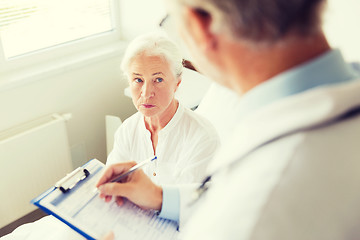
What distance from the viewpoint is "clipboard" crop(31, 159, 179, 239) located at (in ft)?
3.07

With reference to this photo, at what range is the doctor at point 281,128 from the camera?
1.41 feet

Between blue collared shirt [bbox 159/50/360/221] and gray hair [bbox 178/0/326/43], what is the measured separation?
0.05 metres

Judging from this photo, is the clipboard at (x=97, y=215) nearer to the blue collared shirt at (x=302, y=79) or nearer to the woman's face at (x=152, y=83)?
the woman's face at (x=152, y=83)

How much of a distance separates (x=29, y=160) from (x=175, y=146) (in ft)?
2.99

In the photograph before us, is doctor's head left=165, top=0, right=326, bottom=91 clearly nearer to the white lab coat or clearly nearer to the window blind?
the white lab coat

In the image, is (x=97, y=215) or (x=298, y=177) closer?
(x=298, y=177)

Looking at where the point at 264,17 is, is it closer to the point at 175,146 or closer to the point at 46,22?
the point at 175,146

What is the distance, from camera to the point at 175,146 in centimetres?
132

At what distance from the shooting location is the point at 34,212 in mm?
2023

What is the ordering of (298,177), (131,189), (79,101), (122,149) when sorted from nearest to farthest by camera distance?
(298,177), (131,189), (122,149), (79,101)

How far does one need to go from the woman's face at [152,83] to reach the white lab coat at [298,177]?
32.7 inches

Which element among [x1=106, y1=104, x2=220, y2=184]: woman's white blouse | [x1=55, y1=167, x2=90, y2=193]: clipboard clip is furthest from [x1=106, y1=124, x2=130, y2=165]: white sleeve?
[x1=55, y1=167, x2=90, y2=193]: clipboard clip

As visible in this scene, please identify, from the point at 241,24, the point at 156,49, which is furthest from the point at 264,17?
the point at 156,49

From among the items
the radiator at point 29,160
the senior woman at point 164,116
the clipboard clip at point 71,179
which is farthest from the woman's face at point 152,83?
the radiator at point 29,160
